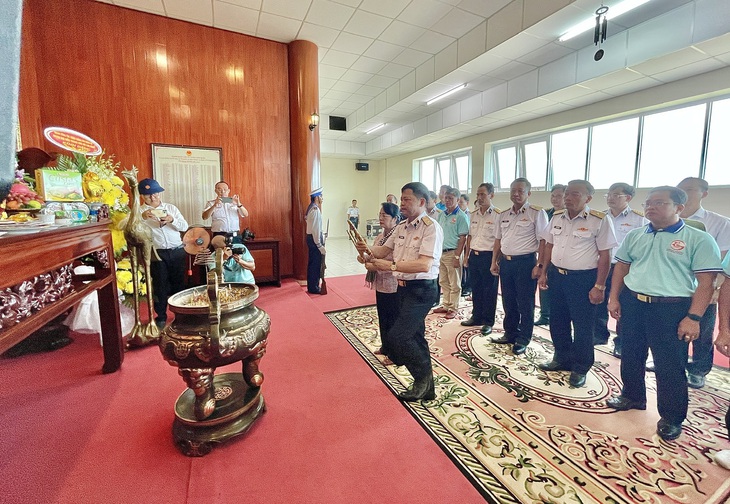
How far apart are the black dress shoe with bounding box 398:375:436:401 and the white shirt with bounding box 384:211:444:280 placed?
2.47 ft

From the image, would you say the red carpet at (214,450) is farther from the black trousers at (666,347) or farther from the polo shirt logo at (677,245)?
the polo shirt logo at (677,245)

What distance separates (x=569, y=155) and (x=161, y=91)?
25.2 feet

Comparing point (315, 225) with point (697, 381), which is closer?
point (697, 381)

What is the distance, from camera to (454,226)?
4.16 m

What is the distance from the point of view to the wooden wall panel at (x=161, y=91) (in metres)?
4.13

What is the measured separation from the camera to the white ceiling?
393 cm

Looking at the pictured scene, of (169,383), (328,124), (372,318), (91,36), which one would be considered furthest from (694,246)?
(328,124)

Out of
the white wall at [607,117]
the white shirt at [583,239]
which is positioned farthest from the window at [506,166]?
the white shirt at [583,239]

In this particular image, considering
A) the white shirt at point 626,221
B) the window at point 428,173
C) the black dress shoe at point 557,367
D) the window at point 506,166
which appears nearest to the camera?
the black dress shoe at point 557,367

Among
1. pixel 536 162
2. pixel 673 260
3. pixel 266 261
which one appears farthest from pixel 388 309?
pixel 536 162

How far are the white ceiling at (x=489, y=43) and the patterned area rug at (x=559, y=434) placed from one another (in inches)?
158

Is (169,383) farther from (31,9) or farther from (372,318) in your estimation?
(31,9)

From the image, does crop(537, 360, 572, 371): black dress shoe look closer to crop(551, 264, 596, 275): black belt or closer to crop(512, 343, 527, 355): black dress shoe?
crop(512, 343, 527, 355): black dress shoe

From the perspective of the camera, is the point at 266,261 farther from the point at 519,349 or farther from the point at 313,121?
the point at 519,349
